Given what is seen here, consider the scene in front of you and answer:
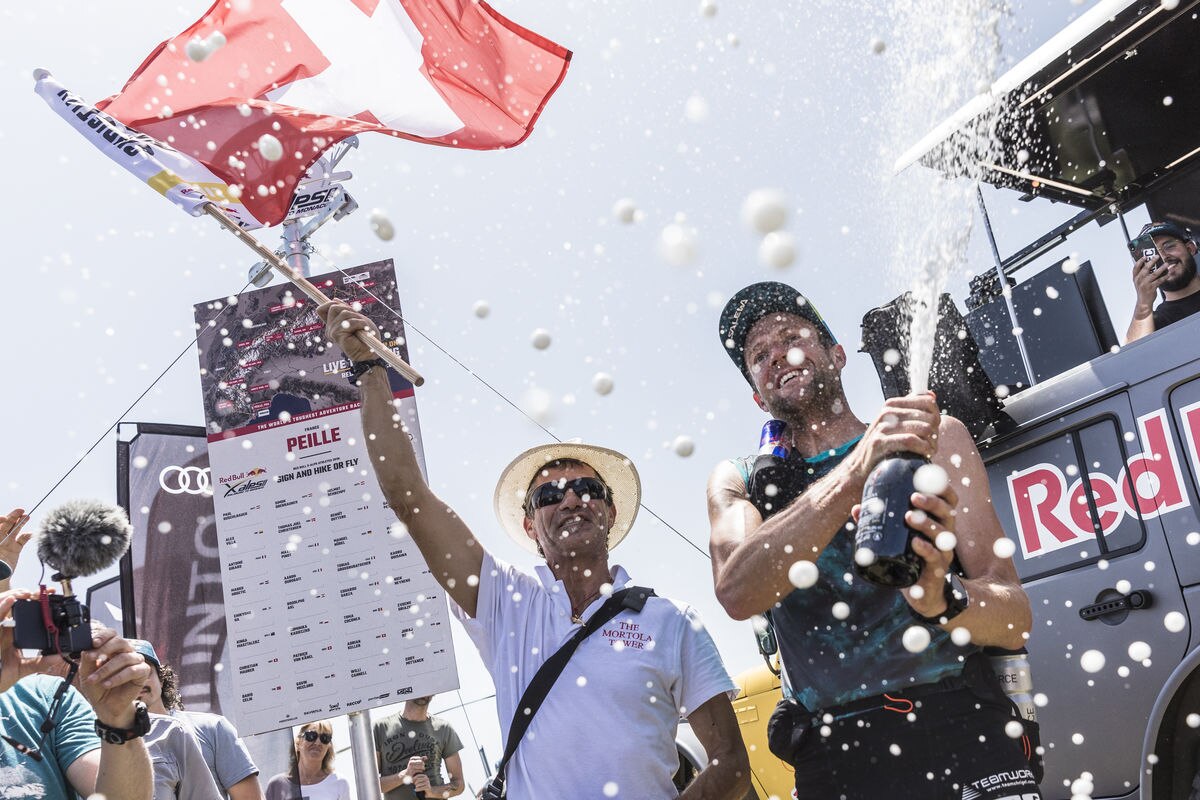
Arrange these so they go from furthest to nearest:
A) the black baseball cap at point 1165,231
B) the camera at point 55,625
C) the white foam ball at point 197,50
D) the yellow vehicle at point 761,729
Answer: the white foam ball at point 197,50 → the yellow vehicle at point 761,729 → the black baseball cap at point 1165,231 → the camera at point 55,625

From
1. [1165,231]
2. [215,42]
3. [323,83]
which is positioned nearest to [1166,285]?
[1165,231]

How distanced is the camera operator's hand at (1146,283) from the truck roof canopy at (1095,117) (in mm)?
1028

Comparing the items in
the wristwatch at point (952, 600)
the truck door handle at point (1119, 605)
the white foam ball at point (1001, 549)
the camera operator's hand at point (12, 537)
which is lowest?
the truck door handle at point (1119, 605)

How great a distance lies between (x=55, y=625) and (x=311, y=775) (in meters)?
4.95

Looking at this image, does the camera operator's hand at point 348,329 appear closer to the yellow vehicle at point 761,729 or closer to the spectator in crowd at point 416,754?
the yellow vehicle at point 761,729

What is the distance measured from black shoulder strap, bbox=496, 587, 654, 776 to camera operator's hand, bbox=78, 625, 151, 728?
1.05m

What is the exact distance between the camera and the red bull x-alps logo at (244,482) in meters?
5.50

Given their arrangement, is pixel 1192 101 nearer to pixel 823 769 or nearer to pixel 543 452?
pixel 543 452

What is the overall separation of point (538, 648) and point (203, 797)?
1.89 metres

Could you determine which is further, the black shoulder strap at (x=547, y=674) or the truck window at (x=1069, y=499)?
the truck window at (x=1069, y=499)

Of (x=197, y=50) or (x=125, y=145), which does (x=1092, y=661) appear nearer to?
(x=125, y=145)

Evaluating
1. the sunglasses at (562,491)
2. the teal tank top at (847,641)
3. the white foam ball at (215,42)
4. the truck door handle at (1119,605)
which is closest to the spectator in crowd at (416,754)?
the sunglasses at (562,491)

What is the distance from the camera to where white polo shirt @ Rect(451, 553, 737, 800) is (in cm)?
285

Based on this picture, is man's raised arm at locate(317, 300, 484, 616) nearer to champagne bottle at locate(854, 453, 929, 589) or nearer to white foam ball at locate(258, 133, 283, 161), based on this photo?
champagne bottle at locate(854, 453, 929, 589)
